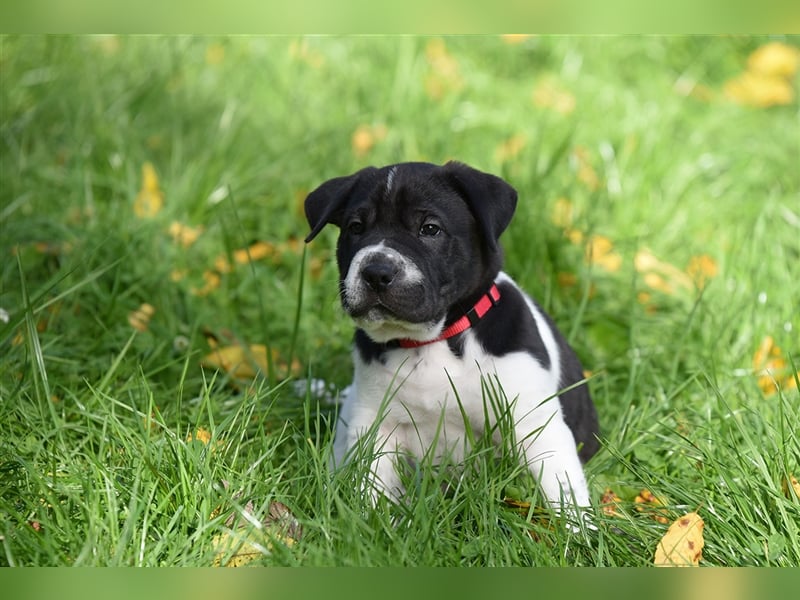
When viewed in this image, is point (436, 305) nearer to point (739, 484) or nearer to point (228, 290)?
point (739, 484)

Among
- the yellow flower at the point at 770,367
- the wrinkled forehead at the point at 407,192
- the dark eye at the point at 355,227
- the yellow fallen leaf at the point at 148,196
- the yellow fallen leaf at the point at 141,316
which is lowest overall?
the yellow fallen leaf at the point at 141,316

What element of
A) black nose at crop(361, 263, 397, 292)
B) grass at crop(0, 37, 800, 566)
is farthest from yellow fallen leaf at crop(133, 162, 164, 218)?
black nose at crop(361, 263, 397, 292)

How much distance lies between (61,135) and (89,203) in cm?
92

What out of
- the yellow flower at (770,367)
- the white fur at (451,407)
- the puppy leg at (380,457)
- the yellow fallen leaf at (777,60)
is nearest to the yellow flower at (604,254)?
the yellow flower at (770,367)

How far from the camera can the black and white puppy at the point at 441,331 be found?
378cm

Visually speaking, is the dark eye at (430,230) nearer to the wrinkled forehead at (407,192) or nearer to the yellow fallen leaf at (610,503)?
the wrinkled forehead at (407,192)

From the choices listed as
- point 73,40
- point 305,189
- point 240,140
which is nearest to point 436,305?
point 305,189

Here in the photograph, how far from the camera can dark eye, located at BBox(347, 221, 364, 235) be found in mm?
3945

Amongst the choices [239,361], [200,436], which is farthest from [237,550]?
[239,361]

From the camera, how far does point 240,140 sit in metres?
6.71

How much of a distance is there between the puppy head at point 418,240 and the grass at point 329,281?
40 centimetres

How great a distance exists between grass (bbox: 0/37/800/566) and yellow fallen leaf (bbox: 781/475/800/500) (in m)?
0.03

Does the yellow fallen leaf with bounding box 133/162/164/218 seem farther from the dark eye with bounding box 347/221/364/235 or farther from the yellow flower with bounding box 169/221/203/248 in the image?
the dark eye with bounding box 347/221/364/235

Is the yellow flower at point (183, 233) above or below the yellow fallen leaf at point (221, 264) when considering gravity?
above
